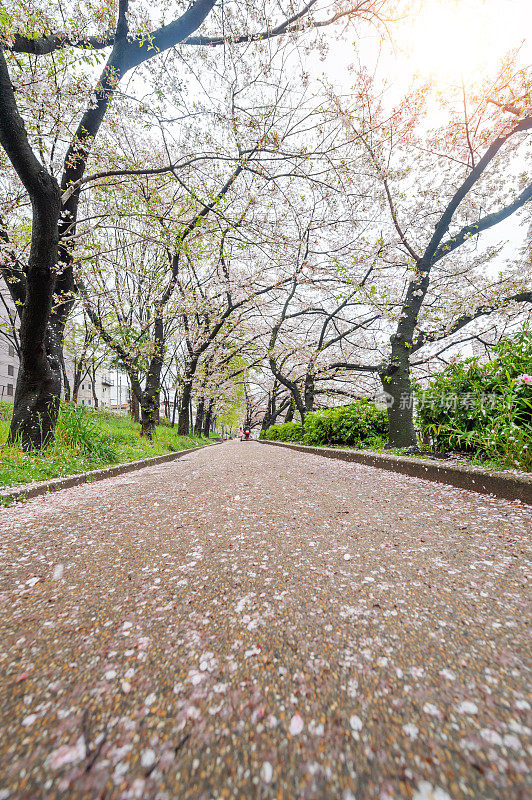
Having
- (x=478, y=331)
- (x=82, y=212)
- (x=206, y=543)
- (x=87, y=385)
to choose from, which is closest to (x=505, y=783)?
(x=206, y=543)

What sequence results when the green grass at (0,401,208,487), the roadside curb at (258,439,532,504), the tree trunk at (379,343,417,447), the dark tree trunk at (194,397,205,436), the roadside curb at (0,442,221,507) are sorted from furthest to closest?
the dark tree trunk at (194,397,205,436), the tree trunk at (379,343,417,447), the green grass at (0,401,208,487), the roadside curb at (0,442,221,507), the roadside curb at (258,439,532,504)

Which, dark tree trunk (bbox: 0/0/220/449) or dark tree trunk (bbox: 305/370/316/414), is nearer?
dark tree trunk (bbox: 0/0/220/449)

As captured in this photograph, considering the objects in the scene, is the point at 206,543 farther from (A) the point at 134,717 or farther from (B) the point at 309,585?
(A) the point at 134,717

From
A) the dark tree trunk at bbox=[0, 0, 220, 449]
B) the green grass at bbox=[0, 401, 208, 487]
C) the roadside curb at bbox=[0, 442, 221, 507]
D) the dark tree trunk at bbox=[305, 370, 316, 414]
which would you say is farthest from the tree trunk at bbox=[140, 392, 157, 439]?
the dark tree trunk at bbox=[305, 370, 316, 414]

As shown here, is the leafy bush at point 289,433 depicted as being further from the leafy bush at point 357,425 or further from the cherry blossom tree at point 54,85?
the cherry blossom tree at point 54,85

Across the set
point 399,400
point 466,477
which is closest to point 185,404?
point 399,400

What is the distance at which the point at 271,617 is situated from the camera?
47.3 inches

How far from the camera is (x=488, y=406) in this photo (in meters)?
3.82

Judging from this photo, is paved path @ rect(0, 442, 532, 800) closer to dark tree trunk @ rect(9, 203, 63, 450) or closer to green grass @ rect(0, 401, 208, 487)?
green grass @ rect(0, 401, 208, 487)

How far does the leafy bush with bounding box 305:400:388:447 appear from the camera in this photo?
770 cm

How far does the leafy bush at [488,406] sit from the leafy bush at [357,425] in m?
2.53

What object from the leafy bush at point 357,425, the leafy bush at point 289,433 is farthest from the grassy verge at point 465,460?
the leafy bush at point 289,433

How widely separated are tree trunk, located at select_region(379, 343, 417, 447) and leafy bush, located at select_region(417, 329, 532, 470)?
40.7 inches

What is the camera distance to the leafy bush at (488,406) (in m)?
3.27
